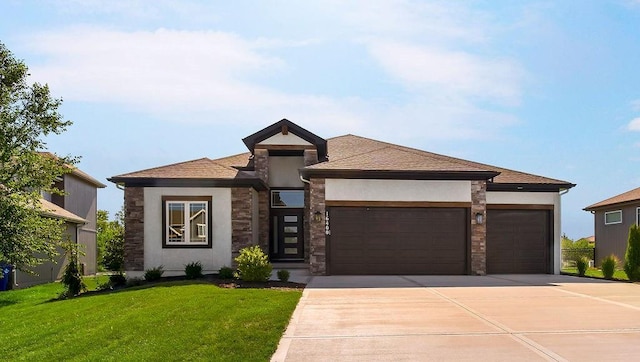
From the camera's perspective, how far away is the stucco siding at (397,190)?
17.0 metres

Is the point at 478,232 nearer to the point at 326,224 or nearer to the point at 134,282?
the point at 326,224

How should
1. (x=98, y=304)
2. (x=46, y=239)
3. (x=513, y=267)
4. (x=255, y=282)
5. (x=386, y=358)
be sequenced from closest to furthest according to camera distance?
(x=386, y=358)
(x=98, y=304)
(x=255, y=282)
(x=46, y=239)
(x=513, y=267)

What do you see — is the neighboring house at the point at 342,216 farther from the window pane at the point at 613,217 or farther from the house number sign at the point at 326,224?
the window pane at the point at 613,217

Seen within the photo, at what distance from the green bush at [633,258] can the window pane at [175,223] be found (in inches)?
588

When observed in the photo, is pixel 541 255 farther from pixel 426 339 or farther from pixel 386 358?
pixel 386 358

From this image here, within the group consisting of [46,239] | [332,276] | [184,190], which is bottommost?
[332,276]

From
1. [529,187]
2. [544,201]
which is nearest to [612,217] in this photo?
[544,201]

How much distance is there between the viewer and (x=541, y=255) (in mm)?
18672

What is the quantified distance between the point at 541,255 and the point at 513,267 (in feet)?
3.90

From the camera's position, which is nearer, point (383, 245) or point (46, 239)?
point (46, 239)

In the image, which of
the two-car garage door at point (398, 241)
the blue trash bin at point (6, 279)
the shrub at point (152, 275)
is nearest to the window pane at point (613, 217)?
the two-car garage door at point (398, 241)

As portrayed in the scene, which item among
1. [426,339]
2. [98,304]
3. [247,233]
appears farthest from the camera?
[247,233]

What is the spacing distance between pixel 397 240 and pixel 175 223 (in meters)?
7.39

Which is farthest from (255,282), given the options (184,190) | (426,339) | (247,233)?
(426,339)
